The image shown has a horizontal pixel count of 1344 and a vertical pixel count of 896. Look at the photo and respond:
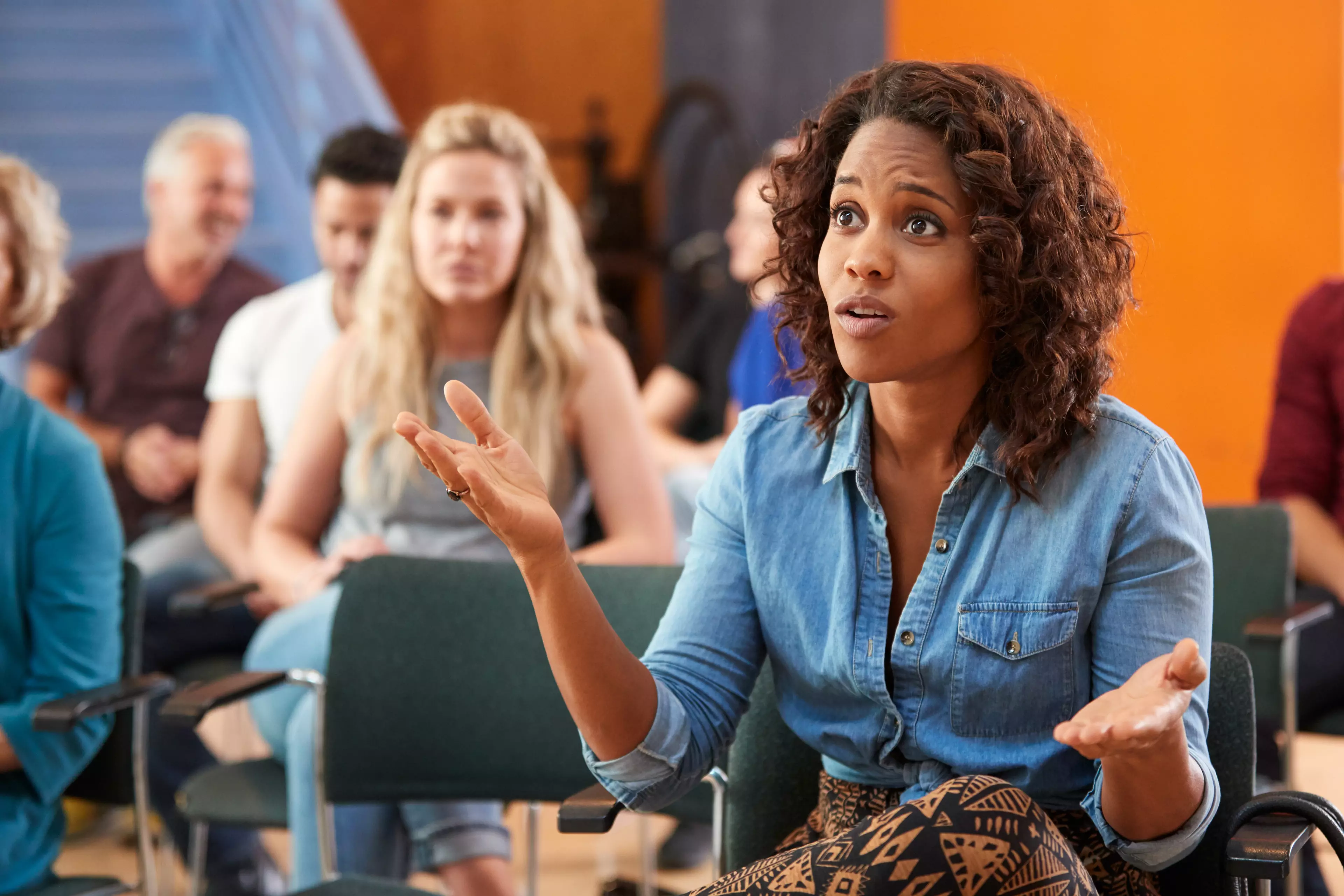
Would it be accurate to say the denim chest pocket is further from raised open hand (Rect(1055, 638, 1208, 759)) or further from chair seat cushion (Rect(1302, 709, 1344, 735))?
chair seat cushion (Rect(1302, 709, 1344, 735))

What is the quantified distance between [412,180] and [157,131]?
3.44 meters

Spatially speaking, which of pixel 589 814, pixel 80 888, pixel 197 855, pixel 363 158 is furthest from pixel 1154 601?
pixel 363 158

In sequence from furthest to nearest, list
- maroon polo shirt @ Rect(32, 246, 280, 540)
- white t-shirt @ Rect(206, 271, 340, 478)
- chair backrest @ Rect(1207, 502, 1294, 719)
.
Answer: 1. maroon polo shirt @ Rect(32, 246, 280, 540)
2. white t-shirt @ Rect(206, 271, 340, 478)
3. chair backrest @ Rect(1207, 502, 1294, 719)

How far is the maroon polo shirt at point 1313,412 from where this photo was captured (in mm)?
2443

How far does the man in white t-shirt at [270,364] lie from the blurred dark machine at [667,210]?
2658mm

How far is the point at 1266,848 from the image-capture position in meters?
1.12

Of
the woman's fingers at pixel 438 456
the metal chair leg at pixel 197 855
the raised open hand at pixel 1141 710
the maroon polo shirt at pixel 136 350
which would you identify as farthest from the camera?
the maroon polo shirt at pixel 136 350

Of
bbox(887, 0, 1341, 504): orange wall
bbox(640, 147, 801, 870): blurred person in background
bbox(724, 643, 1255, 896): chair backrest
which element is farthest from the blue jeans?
bbox(887, 0, 1341, 504): orange wall

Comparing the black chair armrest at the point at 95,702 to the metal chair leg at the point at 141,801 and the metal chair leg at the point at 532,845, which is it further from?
the metal chair leg at the point at 532,845

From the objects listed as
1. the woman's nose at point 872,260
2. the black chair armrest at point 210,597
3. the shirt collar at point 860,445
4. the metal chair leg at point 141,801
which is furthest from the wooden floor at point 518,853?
the woman's nose at point 872,260

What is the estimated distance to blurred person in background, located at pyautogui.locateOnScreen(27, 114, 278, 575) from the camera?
3033 mm

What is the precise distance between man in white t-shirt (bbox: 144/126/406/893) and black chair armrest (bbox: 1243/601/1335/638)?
5.62 feet

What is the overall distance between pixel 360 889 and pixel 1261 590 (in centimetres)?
135

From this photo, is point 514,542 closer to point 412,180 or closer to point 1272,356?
point 412,180
